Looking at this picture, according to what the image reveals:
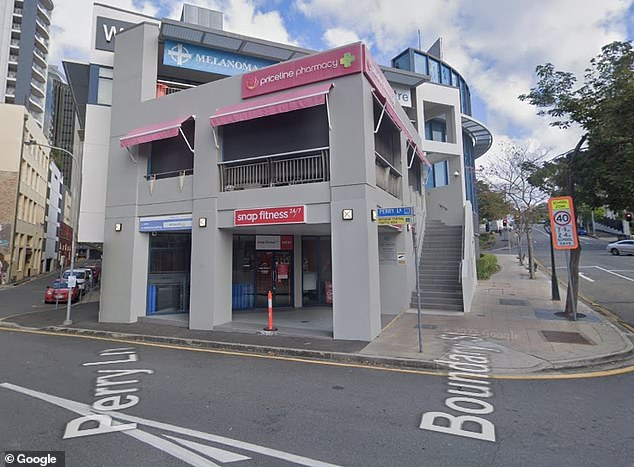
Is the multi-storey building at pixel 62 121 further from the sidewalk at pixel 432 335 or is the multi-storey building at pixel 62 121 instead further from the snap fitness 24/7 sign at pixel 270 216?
the snap fitness 24/7 sign at pixel 270 216

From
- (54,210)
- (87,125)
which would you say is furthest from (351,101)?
(54,210)

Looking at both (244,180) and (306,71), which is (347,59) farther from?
(244,180)

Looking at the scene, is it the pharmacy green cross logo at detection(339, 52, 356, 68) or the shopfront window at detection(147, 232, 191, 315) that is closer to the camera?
the pharmacy green cross logo at detection(339, 52, 356, 68)

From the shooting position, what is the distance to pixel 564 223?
10.9 meters

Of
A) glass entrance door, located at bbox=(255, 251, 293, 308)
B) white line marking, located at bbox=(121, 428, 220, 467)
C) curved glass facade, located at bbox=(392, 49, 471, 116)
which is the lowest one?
white line marking, located at bbox=(121, 428, 220, 467)

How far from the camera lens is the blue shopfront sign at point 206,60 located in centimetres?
1365

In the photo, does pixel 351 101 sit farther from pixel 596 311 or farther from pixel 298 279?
pixel 596 311

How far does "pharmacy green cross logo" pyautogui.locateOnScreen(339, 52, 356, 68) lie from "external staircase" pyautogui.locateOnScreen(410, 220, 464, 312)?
7.79 meters

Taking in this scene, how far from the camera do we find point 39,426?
432 centimetres

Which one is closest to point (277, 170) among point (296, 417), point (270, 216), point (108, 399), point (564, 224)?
point (270, 216)

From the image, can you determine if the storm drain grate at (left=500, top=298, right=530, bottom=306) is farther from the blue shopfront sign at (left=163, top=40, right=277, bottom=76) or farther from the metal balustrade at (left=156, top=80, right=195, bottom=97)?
the metal balustrade at (left=156, top=80, right=195, bottom=97)

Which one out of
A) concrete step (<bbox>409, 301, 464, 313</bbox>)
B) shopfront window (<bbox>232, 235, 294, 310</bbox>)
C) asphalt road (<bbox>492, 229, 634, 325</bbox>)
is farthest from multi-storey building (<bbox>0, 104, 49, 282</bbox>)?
asphalt road (<bbox>492, 229, 634, 325</bbox>)

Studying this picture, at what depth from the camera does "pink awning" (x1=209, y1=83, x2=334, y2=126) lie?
29.8 feet

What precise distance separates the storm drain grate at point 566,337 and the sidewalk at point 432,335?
18 mm
